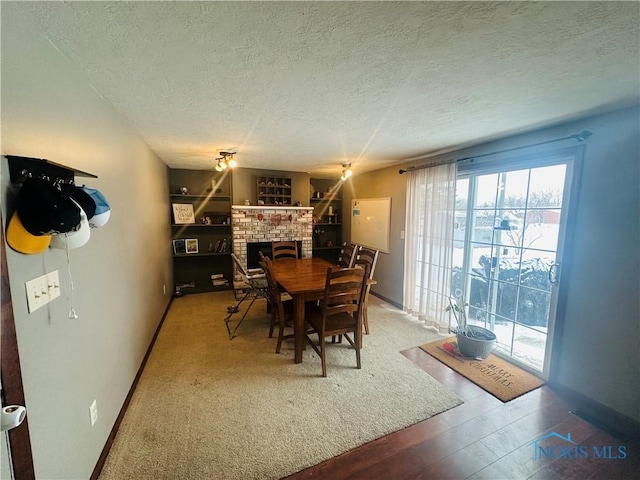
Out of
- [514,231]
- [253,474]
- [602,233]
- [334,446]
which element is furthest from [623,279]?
→ [253,474]

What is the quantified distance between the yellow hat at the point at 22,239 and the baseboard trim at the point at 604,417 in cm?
344

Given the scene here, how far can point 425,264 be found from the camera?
139 inches

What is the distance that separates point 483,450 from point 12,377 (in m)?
2.40

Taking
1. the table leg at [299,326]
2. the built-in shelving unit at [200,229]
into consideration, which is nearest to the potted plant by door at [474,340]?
the table leg at [299,326]

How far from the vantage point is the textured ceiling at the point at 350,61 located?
0.99 metres

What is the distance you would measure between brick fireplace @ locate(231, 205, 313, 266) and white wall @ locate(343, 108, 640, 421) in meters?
3.66

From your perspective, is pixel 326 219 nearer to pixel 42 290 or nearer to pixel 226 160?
pixel 226 160

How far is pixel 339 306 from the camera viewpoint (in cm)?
245

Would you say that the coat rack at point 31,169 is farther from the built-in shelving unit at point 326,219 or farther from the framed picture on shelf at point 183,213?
the built-in shelving unit at point 326,219

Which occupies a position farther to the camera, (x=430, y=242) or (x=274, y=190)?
(x=274, y=190)

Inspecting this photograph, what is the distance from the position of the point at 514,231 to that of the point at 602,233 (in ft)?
2.22

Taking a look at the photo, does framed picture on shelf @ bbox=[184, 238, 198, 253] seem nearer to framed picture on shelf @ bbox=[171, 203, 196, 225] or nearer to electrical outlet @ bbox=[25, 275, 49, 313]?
framed picture on shelf @ bbox=[171, 203, 196, 225]

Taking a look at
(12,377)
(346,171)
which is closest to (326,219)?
(346,171)

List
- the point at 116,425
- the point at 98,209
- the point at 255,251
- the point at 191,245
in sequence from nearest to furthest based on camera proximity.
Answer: the point at 98,209
the point at 116,425
the point at 191,245
the point at 255,251
